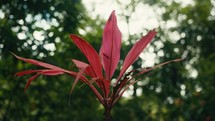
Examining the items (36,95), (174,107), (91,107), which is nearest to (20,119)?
(36,95)

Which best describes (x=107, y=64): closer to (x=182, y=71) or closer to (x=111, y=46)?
(x=111, y=46)

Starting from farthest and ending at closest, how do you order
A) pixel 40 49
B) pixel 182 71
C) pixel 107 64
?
1. pixel 182 71
2. pixel 40 49
3. pixel 107 64

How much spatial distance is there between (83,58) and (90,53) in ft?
7.62

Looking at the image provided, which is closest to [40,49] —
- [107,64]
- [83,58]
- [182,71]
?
[83,58]

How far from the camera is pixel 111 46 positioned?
1.50 meters

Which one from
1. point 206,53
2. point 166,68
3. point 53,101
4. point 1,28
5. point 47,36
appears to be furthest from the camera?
point 206,53

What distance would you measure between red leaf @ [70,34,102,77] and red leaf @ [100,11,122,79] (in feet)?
0.25

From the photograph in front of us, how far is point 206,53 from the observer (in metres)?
6.41

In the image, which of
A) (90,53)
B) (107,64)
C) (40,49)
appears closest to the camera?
(90,53)

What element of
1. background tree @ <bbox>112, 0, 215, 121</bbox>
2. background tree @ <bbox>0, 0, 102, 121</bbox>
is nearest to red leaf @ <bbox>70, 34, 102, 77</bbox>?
background tree @ <bbox>0, 0, 102, 121</bbox>

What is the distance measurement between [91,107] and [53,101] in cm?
104

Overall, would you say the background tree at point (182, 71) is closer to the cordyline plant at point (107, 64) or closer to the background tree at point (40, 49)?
the background tree at point (40, 49)

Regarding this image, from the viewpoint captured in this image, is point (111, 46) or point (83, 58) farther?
point (83, 58)

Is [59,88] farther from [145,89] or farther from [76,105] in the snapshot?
[145,89]
